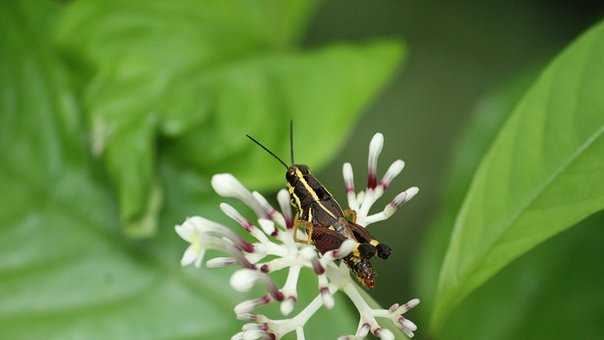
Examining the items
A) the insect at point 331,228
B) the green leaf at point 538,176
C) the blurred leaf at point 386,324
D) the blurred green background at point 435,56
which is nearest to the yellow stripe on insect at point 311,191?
the insect at point 331,228

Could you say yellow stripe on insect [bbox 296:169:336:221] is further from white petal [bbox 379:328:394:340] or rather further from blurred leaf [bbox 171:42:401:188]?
blurred leaf [bbox 171:42:401:188]

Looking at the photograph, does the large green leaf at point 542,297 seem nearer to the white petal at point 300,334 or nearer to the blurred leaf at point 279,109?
the blurred leaf at point 279,109

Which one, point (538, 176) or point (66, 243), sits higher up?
point (66, 243)

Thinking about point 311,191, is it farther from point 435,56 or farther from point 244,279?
point 435,56

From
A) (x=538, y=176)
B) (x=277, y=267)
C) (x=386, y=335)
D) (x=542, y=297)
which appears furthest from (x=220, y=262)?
(x=542, y=297)

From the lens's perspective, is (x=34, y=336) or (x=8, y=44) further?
(x=8, y=44)

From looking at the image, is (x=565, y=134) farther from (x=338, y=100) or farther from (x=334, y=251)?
(x=338, y=100)

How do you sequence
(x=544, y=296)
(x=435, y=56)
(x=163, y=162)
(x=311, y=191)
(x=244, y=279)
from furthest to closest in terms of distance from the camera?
(x=435, y=56) < (x=163, y=162) < (x=544, y=296) < (x=311, y=191) < (x=244, y=279)

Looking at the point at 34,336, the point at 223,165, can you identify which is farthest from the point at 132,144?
the point at 34,336
